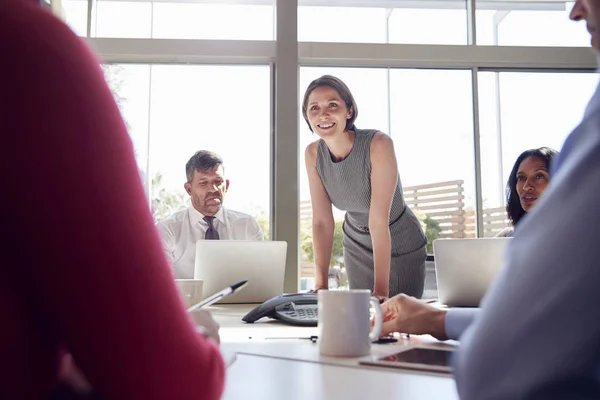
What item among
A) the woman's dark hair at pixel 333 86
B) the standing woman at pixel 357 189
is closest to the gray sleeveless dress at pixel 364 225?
the standing woman at pixel 357 189

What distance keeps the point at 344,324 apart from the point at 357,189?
5.65 ft

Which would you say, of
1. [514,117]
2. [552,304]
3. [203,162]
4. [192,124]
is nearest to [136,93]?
[192,124]

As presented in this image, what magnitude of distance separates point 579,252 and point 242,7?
177 inches

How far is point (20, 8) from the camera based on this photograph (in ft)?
1.48

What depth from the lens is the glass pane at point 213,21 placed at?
14.5 ft

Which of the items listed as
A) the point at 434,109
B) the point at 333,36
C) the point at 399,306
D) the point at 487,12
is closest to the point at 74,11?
the point at 333,36

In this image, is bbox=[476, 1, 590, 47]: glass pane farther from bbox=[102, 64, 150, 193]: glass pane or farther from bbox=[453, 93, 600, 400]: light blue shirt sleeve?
bbox=[453, 93, 600, 400]: light blue shirt sleeve

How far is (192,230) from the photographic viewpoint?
137 inches

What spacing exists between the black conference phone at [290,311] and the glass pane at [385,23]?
3.37 m

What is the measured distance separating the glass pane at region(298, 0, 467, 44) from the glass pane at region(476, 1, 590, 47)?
189 millimetres

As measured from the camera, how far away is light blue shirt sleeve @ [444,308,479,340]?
1.03 m

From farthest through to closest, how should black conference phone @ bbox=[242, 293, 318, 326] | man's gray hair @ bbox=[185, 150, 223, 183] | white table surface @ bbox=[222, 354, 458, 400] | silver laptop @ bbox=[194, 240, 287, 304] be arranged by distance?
man's gray hair @ bbox=[185, 150, 223, 183] → silver laptop @ bbox=[194, 240, 287, 304] → black conference phone @ bbox=[242, 293, 318, 326] → white table surface @ bbox=[222, 354, 458, 400]

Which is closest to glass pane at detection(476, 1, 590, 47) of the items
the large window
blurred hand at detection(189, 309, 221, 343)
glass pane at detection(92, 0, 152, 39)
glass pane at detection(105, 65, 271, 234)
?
the large window

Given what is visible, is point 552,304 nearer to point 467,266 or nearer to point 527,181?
point 467,266
